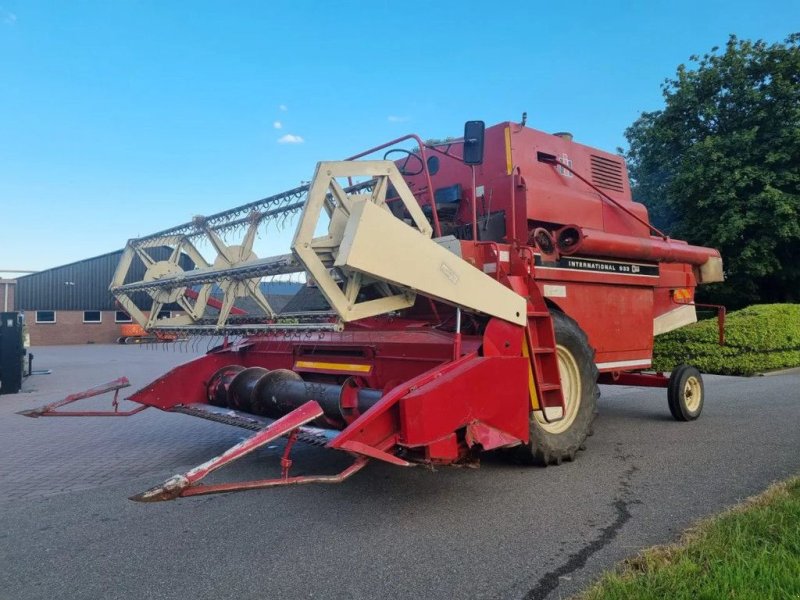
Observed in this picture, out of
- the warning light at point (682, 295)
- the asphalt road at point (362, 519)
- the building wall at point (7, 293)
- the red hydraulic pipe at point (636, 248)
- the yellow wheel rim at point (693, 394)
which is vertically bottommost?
the asphalt road at point (362, 519)

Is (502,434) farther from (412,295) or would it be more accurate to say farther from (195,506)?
(195,506)

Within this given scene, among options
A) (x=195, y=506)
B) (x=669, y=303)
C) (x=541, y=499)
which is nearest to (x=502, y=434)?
(x=541, y=499)

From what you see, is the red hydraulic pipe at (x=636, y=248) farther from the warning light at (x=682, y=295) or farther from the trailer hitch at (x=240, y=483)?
the trailer hitch at (x=240, y=483)

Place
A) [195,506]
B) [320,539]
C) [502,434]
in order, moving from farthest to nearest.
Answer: [195,506], [502,434], [320,539]

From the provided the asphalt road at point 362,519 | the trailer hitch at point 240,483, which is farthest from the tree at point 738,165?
the trailer hitch at point 240,483

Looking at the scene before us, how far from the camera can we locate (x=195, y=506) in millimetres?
4434

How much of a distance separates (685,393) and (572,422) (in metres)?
2.82

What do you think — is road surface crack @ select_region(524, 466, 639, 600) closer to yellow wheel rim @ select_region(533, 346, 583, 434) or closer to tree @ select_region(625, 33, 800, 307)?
yellow wheel rim @ select_region(533, 346, 583, 434)

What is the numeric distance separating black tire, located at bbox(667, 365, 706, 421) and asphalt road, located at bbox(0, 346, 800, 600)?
1.38 ft

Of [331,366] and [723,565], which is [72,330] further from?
[723,565]

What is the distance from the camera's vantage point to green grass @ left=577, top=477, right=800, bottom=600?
2.66 metres

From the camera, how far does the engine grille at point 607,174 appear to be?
6668mm

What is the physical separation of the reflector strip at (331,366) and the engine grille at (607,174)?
3.50 metres

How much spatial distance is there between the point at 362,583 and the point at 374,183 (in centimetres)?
270
